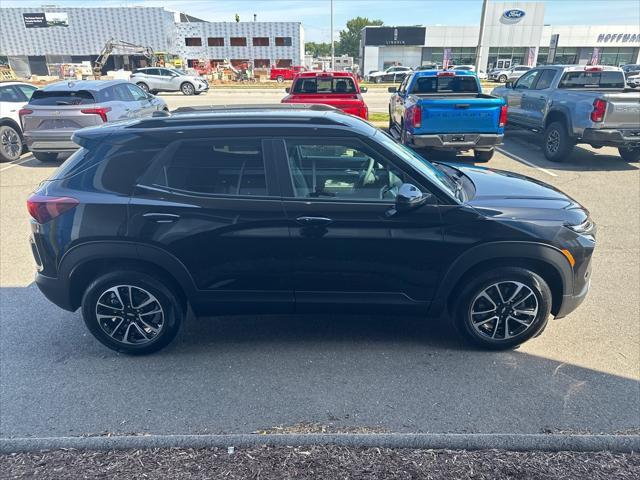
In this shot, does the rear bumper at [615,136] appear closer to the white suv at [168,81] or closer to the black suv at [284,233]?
the black suv at [284,233]

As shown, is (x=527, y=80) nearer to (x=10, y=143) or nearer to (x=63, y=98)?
(x=63, y=98)

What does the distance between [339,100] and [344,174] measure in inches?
274

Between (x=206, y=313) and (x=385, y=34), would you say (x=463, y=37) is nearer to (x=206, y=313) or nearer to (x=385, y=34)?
(x=385, y=34)

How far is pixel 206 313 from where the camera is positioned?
355cm

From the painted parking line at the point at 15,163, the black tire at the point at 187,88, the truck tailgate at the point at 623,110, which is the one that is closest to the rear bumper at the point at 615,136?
the truck tailgate at the point at 623,110

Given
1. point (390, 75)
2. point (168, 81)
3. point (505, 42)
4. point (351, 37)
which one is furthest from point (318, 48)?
point (168, 81)

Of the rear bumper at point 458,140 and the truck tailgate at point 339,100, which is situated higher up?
the truck tailgate at point 339,100

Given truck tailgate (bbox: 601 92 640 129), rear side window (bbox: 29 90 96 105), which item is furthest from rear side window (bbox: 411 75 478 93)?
rear side window (bbox: 29 90 96 105)

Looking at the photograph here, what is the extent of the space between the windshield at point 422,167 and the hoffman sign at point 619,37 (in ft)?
223

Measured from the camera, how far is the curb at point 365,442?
2.52m

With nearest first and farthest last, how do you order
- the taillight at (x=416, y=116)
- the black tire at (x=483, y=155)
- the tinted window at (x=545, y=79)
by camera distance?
the taillight at (x=416, y=116) → the black tire at (x=483, y=155) → the tinted window at (x=545, y=79)

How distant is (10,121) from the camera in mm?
10125

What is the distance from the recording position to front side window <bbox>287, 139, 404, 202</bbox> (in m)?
3.30

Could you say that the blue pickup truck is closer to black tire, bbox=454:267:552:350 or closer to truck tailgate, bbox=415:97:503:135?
Result: truck tailgate, bbox=415:97:503:135
